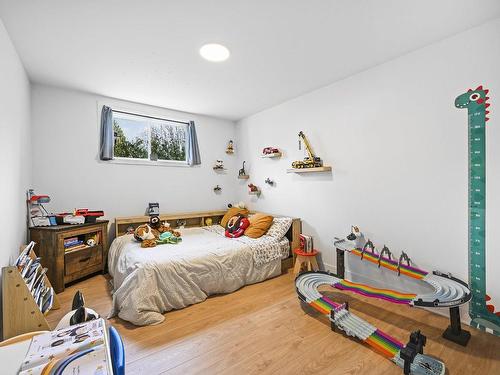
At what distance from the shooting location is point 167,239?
2.94 m

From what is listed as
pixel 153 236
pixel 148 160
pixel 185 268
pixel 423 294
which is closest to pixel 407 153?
pixel 423 294

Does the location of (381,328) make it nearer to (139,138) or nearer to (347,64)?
(347,64)

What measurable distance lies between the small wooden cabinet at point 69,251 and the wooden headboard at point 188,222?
0.99 ft

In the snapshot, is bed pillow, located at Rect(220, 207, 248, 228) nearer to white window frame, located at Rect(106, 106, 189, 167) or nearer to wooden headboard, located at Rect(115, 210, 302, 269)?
wooden headboard, located at Rect(115, 210, 302, 269)

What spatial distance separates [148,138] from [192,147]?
0.71 metres

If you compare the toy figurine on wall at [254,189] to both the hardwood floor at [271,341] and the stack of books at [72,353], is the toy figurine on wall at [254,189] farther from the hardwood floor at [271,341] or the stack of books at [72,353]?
the stack of books at [72,353]

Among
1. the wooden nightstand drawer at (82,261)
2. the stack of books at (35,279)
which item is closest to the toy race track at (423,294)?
the stack of books at (35,279)

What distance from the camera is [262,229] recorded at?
321cm

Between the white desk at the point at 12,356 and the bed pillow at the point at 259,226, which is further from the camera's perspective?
the bed pillow at the point at 259,226

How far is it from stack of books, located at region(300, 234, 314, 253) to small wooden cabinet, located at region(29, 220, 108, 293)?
2600 millimetres

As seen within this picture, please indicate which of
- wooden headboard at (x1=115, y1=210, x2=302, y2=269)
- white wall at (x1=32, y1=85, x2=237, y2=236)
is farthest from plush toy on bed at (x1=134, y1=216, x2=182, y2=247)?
white wall at (x1=32, y1=85, x2=237, y2=236)

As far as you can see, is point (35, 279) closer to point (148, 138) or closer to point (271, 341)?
point (271, 341)

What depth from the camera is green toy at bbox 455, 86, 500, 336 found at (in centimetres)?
184

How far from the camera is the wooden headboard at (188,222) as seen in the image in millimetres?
3260
